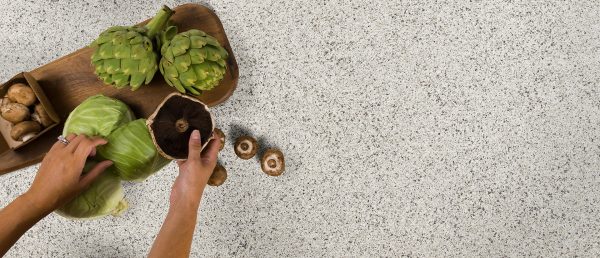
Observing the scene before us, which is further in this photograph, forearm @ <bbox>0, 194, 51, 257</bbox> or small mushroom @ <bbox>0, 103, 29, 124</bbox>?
small mushroom @ <bbox>0, 103, 29, 124</bbox>

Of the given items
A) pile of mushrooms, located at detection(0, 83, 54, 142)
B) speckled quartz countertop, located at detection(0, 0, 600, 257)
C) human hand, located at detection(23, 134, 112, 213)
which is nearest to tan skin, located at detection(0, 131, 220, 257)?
human hand, located at detection(23, 134, 112, 213)

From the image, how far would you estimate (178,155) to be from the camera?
0.73 m

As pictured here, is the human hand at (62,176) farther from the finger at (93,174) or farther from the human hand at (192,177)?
the human hand at (192,177)

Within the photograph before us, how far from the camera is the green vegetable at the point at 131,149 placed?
0.77 m

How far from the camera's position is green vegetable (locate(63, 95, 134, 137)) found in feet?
2.57

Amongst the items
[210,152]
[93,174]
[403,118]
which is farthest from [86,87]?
[403,118]

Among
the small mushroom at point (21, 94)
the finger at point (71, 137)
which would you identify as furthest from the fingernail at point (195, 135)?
the small mushroom at point (21, 94)

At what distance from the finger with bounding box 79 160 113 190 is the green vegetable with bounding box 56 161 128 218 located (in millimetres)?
21

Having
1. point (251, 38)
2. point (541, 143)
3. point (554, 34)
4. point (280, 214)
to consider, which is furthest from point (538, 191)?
point (251, 38)

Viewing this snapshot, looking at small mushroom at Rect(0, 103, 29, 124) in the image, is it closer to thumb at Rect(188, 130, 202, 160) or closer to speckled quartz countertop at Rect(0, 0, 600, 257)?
speckled quartz countertop at Rect(0, 0, 600, 257)

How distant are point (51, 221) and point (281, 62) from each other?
0.62m

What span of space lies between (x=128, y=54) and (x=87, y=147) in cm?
17

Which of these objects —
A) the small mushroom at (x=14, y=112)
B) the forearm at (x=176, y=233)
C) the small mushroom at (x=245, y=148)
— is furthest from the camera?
the small mushroom at (x=245, y=148)

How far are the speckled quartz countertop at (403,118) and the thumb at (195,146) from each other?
0.25 m
